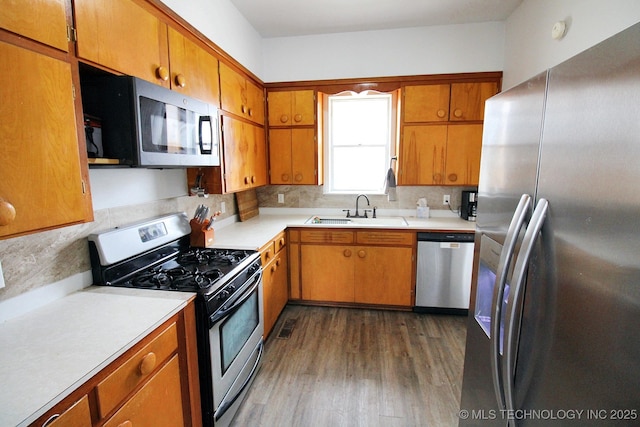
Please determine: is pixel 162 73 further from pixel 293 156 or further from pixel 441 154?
pixel 441 154

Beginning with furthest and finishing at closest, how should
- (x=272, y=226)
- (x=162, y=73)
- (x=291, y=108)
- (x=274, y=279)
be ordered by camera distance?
(x=291, y=108)
(x=272, y=226)
(x=274, y=279)
(x=162, y=73)

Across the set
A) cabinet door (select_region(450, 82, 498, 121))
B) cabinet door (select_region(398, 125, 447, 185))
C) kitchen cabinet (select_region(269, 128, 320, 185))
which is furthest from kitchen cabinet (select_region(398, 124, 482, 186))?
kitchen cabinet (select_region(269, 128, 320, 185))

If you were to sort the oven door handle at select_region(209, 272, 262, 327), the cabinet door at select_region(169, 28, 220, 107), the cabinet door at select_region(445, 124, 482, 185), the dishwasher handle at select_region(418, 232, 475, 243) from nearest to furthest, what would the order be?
the oven door handle at select_region(209, 272, 262, 327) < the cabinet door at select_region(169, 28, 220, 107) < the dishwasher handle at select_region(418, 232, 475, 243) < the cabinet door at select_region(445, 124, 482, 185)

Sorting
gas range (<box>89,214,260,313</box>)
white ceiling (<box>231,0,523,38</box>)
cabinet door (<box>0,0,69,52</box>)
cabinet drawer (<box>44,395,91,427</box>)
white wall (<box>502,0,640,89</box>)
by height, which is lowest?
cabinet drawer (<box>44,395,91,427</box>)

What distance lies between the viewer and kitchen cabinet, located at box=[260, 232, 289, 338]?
7.79 feet

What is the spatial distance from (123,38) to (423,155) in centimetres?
260

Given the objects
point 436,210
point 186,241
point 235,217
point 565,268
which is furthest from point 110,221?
point 436,210

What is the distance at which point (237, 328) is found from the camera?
176 centimetres

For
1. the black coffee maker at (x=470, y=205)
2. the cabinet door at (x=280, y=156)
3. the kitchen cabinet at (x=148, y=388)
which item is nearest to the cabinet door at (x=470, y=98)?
the black coffee maker at (x=470, y=205)

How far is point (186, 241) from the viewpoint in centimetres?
214

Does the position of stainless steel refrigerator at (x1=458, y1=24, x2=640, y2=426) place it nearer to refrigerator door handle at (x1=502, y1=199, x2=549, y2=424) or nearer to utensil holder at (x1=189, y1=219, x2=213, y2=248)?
refrigerator door handle at (x1=502, y1=199, x2=549, y2=424)

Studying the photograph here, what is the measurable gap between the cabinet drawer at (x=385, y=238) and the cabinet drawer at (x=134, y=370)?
1.94 metres

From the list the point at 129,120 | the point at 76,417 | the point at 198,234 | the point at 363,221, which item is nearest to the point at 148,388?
the point at 76,417

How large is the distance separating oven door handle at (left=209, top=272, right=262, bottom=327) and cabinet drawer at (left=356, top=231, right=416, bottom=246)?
3.93 feet
